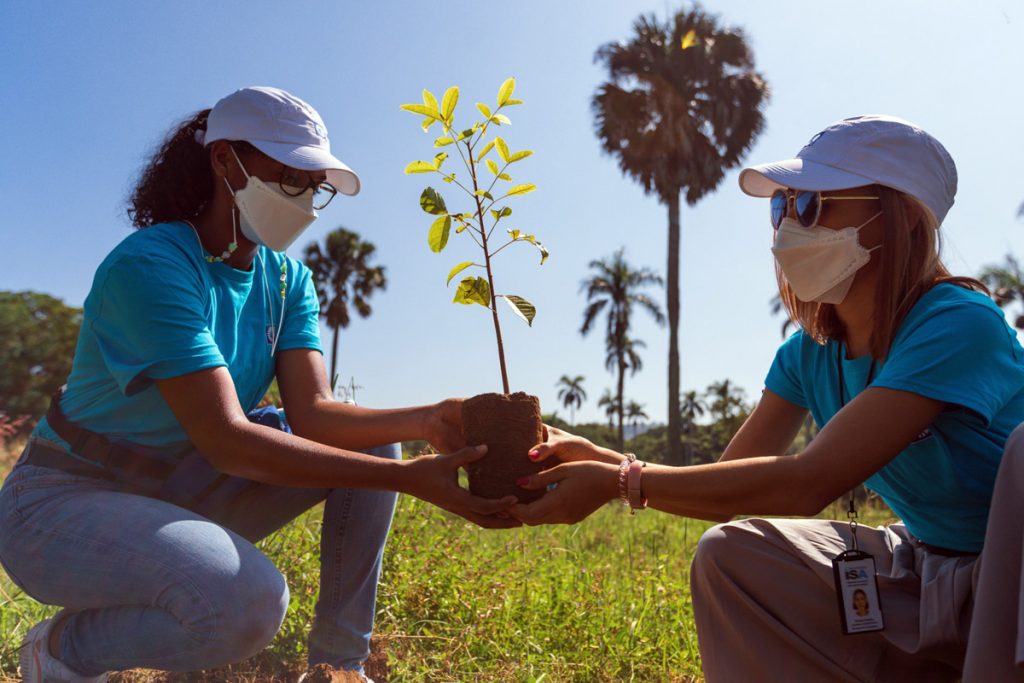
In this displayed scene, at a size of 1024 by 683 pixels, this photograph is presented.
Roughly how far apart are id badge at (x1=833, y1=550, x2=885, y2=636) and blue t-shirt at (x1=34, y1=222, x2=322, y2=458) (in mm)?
1547

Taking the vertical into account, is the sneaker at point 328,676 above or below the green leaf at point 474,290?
below

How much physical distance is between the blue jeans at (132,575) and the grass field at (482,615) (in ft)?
2.19

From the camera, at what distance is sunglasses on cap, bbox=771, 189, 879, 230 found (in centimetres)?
198

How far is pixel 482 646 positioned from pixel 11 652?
1.56 metres

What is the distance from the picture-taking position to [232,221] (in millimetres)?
2311

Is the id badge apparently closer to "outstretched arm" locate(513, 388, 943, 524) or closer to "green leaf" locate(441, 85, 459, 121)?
"outstretched arm" locate(513, 388, 943, 524)

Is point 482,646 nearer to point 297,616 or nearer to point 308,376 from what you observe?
point 297,616

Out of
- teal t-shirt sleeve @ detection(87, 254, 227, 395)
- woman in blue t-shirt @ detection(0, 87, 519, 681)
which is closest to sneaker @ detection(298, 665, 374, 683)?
woman in blue t-shirt @ detection(0, 87, 519, 681)

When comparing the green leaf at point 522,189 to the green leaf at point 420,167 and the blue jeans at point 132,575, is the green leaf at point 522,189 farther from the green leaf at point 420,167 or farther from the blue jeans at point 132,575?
the blue jeans at point 132,575

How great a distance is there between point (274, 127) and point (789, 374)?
1.56 m

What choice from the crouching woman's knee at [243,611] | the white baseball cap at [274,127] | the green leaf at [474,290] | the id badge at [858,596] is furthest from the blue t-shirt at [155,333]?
the id badge at [858,596]

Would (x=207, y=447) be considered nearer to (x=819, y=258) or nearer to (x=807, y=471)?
(x=807, y=471)

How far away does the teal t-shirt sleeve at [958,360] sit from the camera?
5.49 feet

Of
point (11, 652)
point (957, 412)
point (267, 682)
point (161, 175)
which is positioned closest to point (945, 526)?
point (957, 412)
